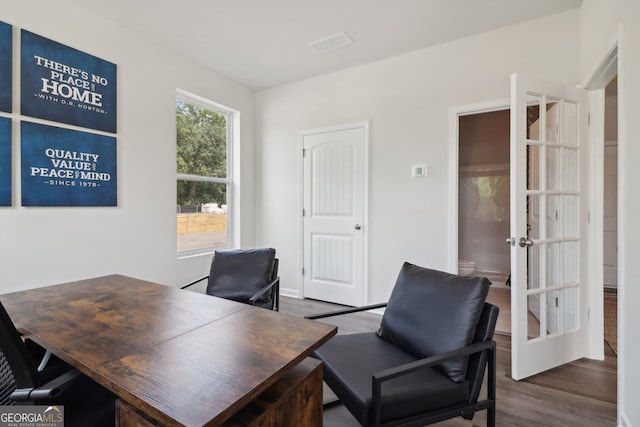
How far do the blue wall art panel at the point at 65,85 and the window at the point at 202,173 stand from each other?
76cm

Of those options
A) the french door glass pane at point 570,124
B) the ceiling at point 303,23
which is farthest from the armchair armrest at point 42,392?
the french door glass pane at point 570,124

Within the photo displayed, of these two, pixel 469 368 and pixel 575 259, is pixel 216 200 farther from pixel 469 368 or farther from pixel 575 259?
pixel 575 259

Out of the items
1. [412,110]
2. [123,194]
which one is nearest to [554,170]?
[412,110]

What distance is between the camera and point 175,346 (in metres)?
1.08

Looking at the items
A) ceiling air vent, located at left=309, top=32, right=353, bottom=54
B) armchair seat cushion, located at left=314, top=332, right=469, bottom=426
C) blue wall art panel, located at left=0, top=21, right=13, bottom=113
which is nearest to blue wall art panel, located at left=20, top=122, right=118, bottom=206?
blue wall art panel, located at left=0, top=21, right=13, bottom=113

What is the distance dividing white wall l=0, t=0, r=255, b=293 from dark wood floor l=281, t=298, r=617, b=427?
2.29 metres

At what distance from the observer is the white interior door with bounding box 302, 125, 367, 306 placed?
3486 millimetres

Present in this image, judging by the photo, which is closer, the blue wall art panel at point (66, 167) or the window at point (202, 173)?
the blue wall art panel at point (66, 167)

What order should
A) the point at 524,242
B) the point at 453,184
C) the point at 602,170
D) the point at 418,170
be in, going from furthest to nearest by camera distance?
the point at 418,170, the point at 453,184, the point at 602,170, the point at 524,242

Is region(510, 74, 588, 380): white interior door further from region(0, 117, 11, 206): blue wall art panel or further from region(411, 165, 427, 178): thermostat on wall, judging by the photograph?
region(0, 117, 11, 206): blue wall art panel

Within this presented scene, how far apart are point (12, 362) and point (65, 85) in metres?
2.33

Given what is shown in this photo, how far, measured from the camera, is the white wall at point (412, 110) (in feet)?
8.70

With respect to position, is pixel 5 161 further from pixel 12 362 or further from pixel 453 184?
pixel 453 184

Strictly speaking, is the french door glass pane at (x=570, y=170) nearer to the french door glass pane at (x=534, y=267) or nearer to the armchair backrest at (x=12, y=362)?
the french door glass pane at (x=534, y=267)
